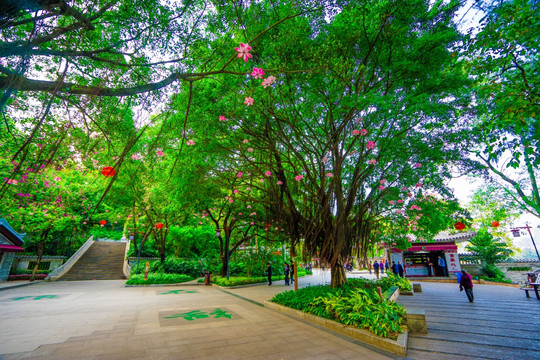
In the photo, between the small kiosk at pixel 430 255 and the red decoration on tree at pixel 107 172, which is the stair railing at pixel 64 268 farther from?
the small kiosk at pixel 430 255

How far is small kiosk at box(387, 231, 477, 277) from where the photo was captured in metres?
17.6

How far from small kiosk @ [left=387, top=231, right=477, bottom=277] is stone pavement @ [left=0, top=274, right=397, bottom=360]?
1571cm

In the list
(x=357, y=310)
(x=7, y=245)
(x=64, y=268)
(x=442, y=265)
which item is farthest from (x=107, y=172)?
(x=442, y=265)

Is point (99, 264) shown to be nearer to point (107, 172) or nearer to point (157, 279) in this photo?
point (157, 279)

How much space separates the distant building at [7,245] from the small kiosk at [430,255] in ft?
80.7

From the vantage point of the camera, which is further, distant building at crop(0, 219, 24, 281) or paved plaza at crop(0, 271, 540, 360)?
distant building at crop(0, 219, 24, 281)

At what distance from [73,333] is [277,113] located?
6525 millimetres

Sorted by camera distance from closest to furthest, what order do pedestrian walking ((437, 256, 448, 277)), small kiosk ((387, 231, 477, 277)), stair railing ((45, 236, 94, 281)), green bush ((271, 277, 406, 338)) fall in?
green bush ((271, 277, 406, 338)), stair railing ((45, 236, 94, 281)), small kiosk ((387, 231, 477, 277)), pedestrian walking ((437, 256, 448, 277))

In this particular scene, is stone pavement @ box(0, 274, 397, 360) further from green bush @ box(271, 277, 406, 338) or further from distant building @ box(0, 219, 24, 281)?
distant building @ box(0, 219, 24, 281)

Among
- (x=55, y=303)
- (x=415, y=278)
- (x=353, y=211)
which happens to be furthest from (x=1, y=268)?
(x=415, y=278)

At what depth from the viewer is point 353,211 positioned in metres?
7.75

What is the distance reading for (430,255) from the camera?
18734mm

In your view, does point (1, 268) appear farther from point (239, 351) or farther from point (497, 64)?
point (497, 64)

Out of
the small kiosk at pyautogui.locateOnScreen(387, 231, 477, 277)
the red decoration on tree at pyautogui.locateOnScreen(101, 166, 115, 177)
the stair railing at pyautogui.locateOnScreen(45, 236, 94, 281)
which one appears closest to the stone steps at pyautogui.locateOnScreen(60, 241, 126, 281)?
the stair railing at pyautogui.locateOnScreen(45, 236, 94, 281)
